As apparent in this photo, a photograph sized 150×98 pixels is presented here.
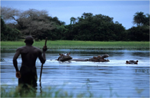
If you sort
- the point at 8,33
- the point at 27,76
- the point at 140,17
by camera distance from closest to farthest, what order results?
the point at 27,76, the point at 8,33, the point at 140,17

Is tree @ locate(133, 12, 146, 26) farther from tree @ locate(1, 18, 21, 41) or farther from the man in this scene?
the man

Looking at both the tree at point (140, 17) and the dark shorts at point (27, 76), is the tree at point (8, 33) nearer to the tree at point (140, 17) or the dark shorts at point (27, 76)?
the tree at point (140, 17)

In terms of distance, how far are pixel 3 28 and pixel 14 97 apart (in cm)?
4606

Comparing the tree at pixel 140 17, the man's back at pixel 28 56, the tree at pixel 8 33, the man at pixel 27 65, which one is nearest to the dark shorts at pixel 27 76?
the man at pixel 27 65

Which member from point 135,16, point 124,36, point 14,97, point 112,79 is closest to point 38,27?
point 124,36

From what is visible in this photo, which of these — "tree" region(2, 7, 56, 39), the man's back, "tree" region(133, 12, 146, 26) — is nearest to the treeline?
"tree" region(2, 7, 56, 39)

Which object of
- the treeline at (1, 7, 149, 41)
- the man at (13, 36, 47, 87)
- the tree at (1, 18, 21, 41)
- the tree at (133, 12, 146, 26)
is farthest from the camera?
the tree at (133, 12, 146, 26)

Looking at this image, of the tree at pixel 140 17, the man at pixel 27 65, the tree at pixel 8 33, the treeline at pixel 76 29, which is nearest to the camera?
the man at pixel 27 65

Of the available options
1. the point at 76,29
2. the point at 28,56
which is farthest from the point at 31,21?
the point at 28,56

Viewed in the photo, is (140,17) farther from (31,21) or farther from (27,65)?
(27,65)

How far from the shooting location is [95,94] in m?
9.05

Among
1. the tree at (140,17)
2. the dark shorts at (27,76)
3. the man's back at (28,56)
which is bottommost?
the dark shorts at (27,76)

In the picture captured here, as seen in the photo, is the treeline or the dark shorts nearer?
the dark shorts

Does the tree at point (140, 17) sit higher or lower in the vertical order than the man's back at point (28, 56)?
higher
